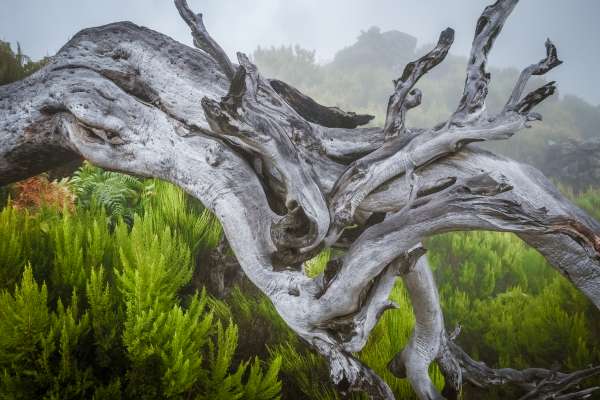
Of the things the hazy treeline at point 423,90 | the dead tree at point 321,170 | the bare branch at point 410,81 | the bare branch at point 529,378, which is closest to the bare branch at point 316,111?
the dead tree at point 321,170

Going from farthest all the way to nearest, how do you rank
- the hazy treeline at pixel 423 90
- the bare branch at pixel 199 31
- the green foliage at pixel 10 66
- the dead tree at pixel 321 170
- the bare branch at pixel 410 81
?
1. the hazy treeline at pixel 423 90
2. the green foliage at pixel 10 66
3. the bare branch at pixel 199 31
4. the bare branch at pixel 410 81
5. the dead tree at pixel 321 170

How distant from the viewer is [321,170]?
2105mm

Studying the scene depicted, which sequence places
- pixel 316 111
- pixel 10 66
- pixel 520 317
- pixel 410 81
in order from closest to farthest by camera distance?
pixel 410 81 → pixel 316 111 → pixel 520 317 → pixel 10 66

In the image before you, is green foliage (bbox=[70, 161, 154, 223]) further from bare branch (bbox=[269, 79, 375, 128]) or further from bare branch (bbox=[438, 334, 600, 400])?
bare branch (bbox=[438, 334, 600, 400])

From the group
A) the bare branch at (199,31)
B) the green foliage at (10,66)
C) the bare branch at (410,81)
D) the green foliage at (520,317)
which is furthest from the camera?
→ the green foliage at (10,66)

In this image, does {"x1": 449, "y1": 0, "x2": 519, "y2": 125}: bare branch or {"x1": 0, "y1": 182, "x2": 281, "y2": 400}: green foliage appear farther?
{"x1": 449, "y1": 0, "x2": 519, "y2": 125}: bare branch

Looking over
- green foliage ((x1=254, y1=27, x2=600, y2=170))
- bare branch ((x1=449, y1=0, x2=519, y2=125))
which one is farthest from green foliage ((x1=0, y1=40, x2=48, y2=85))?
green foliage ((x1=254, y1=27, x2=600, y2=170))

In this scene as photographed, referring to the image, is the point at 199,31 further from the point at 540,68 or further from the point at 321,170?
the point at 540,68

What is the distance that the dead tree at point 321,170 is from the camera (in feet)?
5.02

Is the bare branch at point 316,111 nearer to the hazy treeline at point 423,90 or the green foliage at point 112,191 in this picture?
the green foliage at point 112,191

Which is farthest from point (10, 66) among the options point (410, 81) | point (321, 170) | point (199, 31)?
point (410, 81)

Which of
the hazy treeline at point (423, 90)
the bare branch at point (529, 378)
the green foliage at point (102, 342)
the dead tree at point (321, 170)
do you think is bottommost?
the bare branch at point (529, 378)

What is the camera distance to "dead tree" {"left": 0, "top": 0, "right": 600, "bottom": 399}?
153cm

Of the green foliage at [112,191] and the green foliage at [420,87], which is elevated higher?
the green foliage at [420,87]
